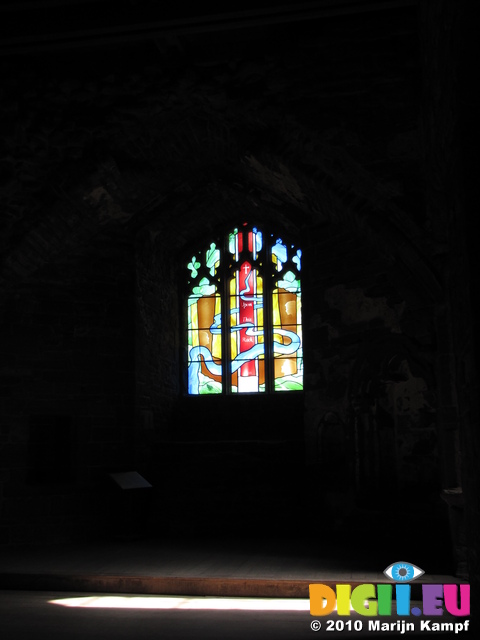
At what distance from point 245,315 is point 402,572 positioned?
5270 millimetres

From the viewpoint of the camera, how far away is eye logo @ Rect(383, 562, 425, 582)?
5.22m

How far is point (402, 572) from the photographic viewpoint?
5371mm

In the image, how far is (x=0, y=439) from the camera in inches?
304

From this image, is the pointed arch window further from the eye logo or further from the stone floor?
the eye logo

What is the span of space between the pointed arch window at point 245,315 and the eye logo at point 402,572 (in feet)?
13.7

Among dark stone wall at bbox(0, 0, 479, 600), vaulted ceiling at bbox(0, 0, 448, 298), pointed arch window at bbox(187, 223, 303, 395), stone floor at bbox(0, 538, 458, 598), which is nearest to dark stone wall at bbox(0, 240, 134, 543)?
dark stone wall at bbox(0, 0, 479, 600)

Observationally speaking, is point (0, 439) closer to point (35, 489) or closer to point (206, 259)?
point (35, 489)

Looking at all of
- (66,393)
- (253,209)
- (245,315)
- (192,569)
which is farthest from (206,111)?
(192,569)

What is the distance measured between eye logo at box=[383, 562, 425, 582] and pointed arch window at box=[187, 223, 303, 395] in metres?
4.18

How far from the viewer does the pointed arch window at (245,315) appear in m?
Answer: 9.82

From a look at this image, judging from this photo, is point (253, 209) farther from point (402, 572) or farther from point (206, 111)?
point (402, 572)

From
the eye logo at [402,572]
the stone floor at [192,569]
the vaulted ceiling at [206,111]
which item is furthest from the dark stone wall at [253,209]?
the stone floor at [192,569]

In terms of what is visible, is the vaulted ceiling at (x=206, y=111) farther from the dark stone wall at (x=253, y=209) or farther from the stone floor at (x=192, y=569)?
the stone floor at (x=192, y=569)

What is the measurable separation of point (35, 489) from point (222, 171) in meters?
4.24
